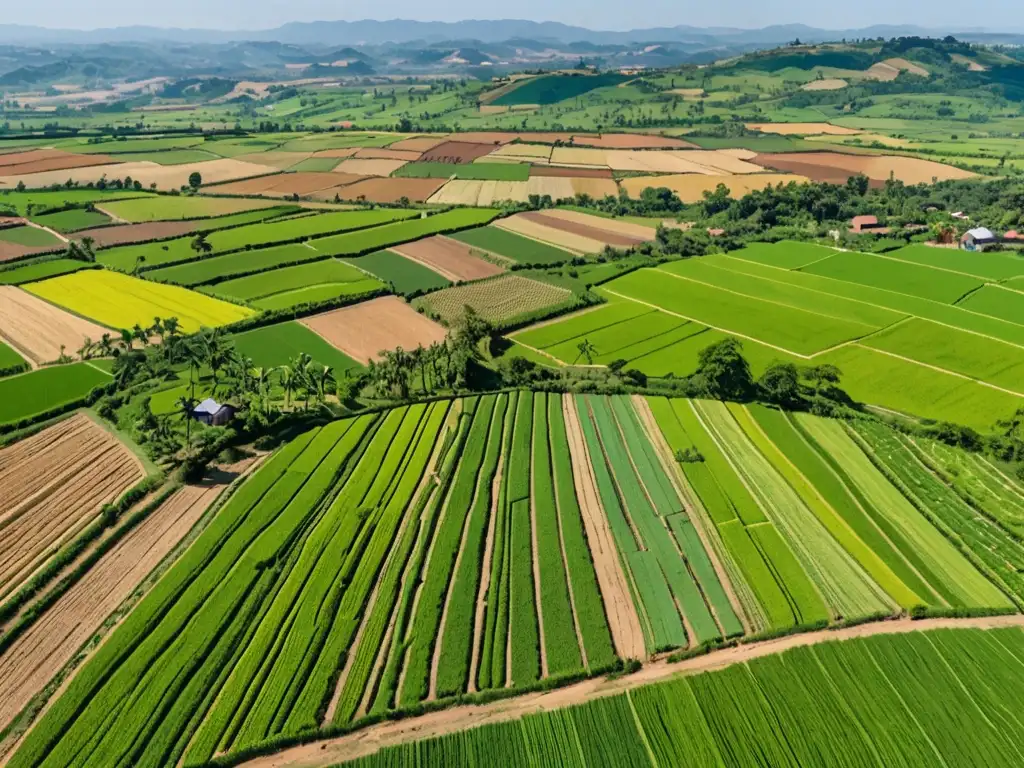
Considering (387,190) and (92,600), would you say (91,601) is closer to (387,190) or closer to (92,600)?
(92,600)

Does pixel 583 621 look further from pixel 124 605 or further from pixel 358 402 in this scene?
pixel 358 402

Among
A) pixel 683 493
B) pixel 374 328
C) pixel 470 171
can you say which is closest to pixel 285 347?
pixel 374 328

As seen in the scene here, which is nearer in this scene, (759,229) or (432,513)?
(432,513)

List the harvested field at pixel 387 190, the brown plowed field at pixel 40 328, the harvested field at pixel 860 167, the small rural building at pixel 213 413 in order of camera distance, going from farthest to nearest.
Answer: the harvested field at pixel 860 167, the harvested field at pixel 387 190, the brown plowed field at pixel 40 328, the small rural building at pixel 213 413

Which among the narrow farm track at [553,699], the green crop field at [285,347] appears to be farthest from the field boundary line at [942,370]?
the green crop field at [285,347]

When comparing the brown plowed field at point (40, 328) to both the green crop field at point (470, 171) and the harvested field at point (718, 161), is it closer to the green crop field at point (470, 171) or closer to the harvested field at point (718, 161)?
the green crop field at point (470, 171)

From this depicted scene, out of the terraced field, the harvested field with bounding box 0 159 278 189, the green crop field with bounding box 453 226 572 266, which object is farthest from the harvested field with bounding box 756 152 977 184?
the harvested field with bounding box 0 159 278 189

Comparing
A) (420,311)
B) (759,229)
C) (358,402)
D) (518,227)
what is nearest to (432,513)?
(358,402)
